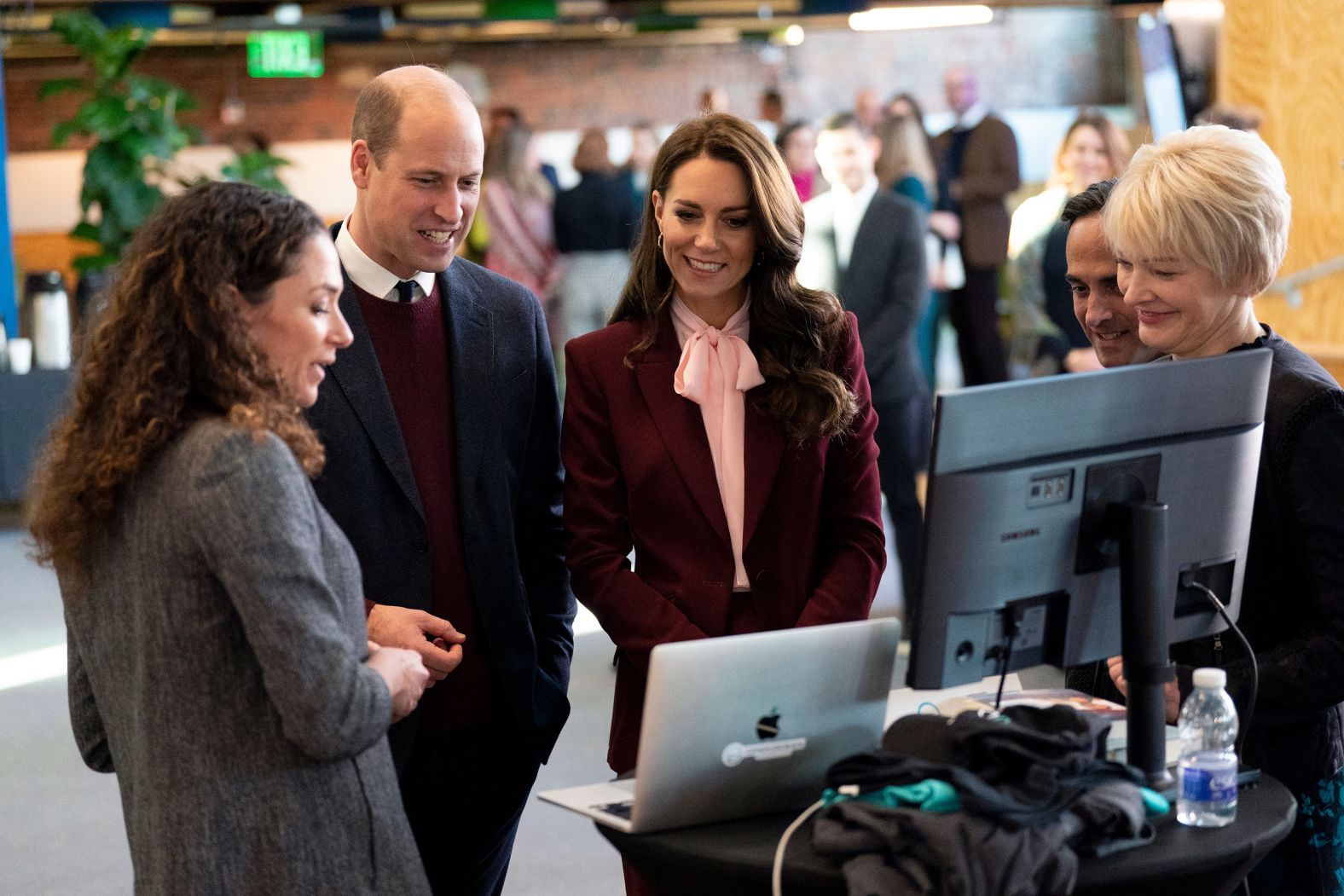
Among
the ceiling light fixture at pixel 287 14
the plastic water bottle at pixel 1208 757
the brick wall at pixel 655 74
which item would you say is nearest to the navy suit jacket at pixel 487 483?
the plastic water bottle at pixel 1208 757

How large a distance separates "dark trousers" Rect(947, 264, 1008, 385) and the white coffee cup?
4734mm

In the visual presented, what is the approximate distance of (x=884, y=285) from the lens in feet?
16.6

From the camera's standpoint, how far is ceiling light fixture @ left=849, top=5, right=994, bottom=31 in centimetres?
1282

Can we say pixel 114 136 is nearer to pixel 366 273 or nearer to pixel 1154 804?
pixel 366 273

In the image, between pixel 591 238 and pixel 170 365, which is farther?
pixel 591 238

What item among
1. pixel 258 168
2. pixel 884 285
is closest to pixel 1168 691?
pixel 884 285

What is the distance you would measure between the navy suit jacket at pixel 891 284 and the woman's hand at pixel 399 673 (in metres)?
3.31

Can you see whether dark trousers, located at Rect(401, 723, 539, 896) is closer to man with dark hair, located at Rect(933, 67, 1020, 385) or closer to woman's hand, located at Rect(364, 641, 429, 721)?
woman's hand, located at Rect(364, 641, 429, 721)

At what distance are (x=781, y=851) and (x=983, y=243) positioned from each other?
6.57 meters

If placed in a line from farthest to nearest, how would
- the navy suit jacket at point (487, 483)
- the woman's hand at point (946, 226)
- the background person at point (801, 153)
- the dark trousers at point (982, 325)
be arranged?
1. the woman's hand at point (946, 226)
2. the dark trousers at point (982, 325)
3. the background person at point (801, 153)
4. the navy suit jacket at point (487, 483)

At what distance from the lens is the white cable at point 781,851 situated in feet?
4.95

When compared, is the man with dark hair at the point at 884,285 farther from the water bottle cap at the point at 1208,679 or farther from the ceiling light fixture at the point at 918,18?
the ceiling light fixture at the point at 918,18

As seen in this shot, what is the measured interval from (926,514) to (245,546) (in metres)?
0.72

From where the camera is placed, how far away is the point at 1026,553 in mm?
1682
